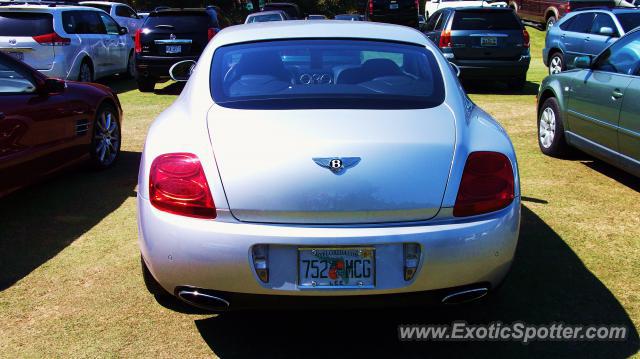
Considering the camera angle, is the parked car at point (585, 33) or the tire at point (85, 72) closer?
the parked car at point (585, 33)

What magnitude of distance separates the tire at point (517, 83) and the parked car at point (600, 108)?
5.55 meters

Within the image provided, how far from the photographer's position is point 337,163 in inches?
114

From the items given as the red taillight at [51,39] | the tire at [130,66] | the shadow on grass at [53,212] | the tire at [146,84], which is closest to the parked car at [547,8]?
the tire at [130,66]

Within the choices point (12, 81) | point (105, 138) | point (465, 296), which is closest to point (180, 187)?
point (465, 296)

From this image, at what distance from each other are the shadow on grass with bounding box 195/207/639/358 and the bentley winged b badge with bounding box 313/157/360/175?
35.5 inches

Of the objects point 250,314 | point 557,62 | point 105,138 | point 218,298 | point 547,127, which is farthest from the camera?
point 557,62

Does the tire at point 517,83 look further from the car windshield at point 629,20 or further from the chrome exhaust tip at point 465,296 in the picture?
the chrome exhaust tip at point 465,296

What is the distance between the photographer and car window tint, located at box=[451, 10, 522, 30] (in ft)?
42.1

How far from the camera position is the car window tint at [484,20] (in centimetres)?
1283

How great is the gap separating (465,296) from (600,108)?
12.6ft

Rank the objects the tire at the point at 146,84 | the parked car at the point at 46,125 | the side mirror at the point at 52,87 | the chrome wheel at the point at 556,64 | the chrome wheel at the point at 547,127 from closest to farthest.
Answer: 1. the parked car at the point at 46,125
2. the side mirror at the point at 52,87
3. the chrome wheel at the point at 547,127
4. the tire at the point at 146,84
5. the chrome wheel at the point at 556,64

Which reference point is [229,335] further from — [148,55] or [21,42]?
[148,55]

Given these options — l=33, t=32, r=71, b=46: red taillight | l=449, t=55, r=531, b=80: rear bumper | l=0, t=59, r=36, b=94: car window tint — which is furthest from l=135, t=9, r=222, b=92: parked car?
l=0, t=59, r=36, b=94: car window tint

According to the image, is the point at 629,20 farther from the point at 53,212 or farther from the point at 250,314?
the point at 250,314
